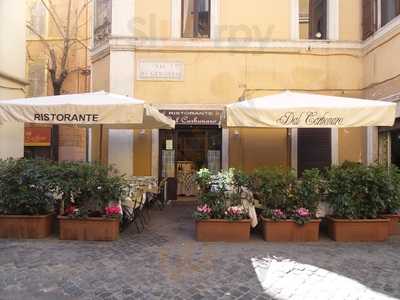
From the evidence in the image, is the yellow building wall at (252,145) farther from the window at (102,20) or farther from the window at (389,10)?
the window at (102,20)

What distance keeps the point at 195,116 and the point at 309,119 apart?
3.95 meters

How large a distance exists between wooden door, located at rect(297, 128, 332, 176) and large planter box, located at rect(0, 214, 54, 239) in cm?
661

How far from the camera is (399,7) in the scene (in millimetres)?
8445

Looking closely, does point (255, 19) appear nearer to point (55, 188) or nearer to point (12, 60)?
point (12, 60)

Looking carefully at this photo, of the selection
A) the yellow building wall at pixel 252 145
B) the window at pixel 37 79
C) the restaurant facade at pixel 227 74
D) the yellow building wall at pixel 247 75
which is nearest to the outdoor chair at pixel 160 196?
the restaurant facade at pixel 227 74

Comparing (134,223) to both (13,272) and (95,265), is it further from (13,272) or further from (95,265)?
(13,272)

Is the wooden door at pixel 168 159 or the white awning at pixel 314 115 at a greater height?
the white awning at pixel 314 115

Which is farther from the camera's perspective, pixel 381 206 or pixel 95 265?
pixel 381 206

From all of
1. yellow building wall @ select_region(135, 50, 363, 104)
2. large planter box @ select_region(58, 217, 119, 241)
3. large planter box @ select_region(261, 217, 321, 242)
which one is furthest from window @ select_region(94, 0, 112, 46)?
large planter box @ select_region(261, 217, 321, 242)

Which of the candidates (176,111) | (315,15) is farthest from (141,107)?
(315,15)

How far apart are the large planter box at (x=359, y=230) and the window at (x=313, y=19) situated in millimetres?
6014

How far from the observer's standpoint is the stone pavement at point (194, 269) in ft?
13.1

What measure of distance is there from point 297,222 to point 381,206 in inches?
53.9

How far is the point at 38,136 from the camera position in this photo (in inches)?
703
